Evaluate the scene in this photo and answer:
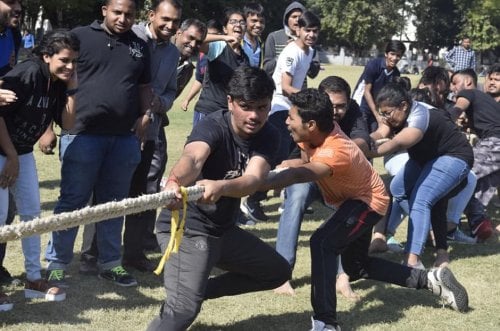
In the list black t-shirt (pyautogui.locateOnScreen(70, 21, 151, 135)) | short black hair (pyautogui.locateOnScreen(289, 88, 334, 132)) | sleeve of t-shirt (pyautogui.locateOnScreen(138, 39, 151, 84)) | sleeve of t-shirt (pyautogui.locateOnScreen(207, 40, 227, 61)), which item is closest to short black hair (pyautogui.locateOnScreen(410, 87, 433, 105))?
sleeve of t-shirt (pyautogui.locateOnScreen(207, 40, 227, 61))

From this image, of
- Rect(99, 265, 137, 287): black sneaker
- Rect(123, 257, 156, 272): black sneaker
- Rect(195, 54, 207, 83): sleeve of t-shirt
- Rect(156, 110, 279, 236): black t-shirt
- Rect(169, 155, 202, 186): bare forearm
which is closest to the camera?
Rect(169, 155, 202, 186): bare forearm

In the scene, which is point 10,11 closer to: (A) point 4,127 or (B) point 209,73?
(A) point 4,127

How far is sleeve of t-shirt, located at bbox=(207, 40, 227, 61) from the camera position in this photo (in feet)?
22.1

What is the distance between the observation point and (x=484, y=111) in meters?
7.79

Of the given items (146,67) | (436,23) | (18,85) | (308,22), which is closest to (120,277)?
(146,67)

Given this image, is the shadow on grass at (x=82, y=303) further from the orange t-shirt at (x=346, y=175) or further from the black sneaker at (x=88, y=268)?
the orange t-shirt at (x=346, y=175)

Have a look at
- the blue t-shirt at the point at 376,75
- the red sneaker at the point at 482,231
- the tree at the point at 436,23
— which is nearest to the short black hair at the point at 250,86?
the red sneaker at the point at 482,231

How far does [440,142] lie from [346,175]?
1782mm

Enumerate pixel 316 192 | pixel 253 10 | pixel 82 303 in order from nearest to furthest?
1. pixel 82 303
2. pixel 316 192
3. pixel 253 10

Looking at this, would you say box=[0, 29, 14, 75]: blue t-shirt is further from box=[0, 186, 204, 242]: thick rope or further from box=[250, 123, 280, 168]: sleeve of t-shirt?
box=[0, 186, 204, 242]: thick rope

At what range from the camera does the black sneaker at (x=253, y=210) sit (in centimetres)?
777

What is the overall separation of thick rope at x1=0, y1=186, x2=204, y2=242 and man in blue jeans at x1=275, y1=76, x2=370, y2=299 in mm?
2017

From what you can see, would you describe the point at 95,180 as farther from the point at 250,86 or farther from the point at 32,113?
the point at 250,86

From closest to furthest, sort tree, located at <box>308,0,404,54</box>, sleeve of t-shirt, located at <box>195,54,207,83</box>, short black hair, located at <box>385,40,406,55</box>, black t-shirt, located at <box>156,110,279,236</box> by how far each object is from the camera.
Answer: black t-shirt, located at <box>156,110,279,236</box> < sleeve of t-shirt, located at <box>195,54,207,83</box> < short black hair, located at <box>385,40,406,55</box> < tree, located at <box>308,0,404,54</box>
